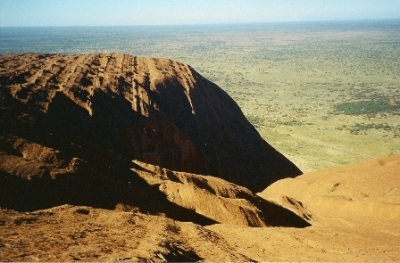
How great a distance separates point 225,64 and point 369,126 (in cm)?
8200

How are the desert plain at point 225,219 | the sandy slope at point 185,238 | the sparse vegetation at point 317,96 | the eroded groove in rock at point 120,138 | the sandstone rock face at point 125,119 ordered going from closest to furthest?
the sandy slope at point 185,238 < the desert plain at point 225,219 < the eroded groove in rock at point 120,138 < the sandstone rock face at point 125,119 < the sparse vegetation at point 317,96

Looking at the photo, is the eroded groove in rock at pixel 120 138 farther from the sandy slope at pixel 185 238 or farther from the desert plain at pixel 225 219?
the sandy slope at pixel 185 238

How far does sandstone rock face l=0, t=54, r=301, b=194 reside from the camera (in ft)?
61.9

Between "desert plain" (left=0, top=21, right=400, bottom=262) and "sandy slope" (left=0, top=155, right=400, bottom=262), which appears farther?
"desert plain" (left=0, top=21, right=400, bottom=262)

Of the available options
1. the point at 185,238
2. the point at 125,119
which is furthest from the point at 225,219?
the point at 125,119

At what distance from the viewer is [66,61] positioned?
35.8 metres

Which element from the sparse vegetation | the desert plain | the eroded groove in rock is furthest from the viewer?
the sparse vegetation

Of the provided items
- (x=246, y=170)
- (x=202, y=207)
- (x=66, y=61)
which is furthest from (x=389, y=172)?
(x=66, y=61)

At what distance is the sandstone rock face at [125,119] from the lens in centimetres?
1886

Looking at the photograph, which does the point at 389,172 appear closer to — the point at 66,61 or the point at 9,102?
the point at 9,102

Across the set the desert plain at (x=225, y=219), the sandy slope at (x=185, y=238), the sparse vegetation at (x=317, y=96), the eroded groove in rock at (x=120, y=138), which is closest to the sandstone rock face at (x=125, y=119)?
the eroded groove in rock at (x=120, y=138)

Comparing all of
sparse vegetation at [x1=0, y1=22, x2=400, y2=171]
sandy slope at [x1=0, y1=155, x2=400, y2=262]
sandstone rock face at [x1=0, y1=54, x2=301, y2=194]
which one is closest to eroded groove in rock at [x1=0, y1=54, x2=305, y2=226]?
sandstone rock face at [x1=0, y1=54, x2=301, y2=194]

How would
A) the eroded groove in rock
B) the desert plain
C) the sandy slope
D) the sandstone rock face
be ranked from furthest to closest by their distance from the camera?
the sandstone rock face
the eroded groove in rock
the desert plain
the sandy slope

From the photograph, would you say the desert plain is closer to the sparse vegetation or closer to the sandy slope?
the sandy slope
